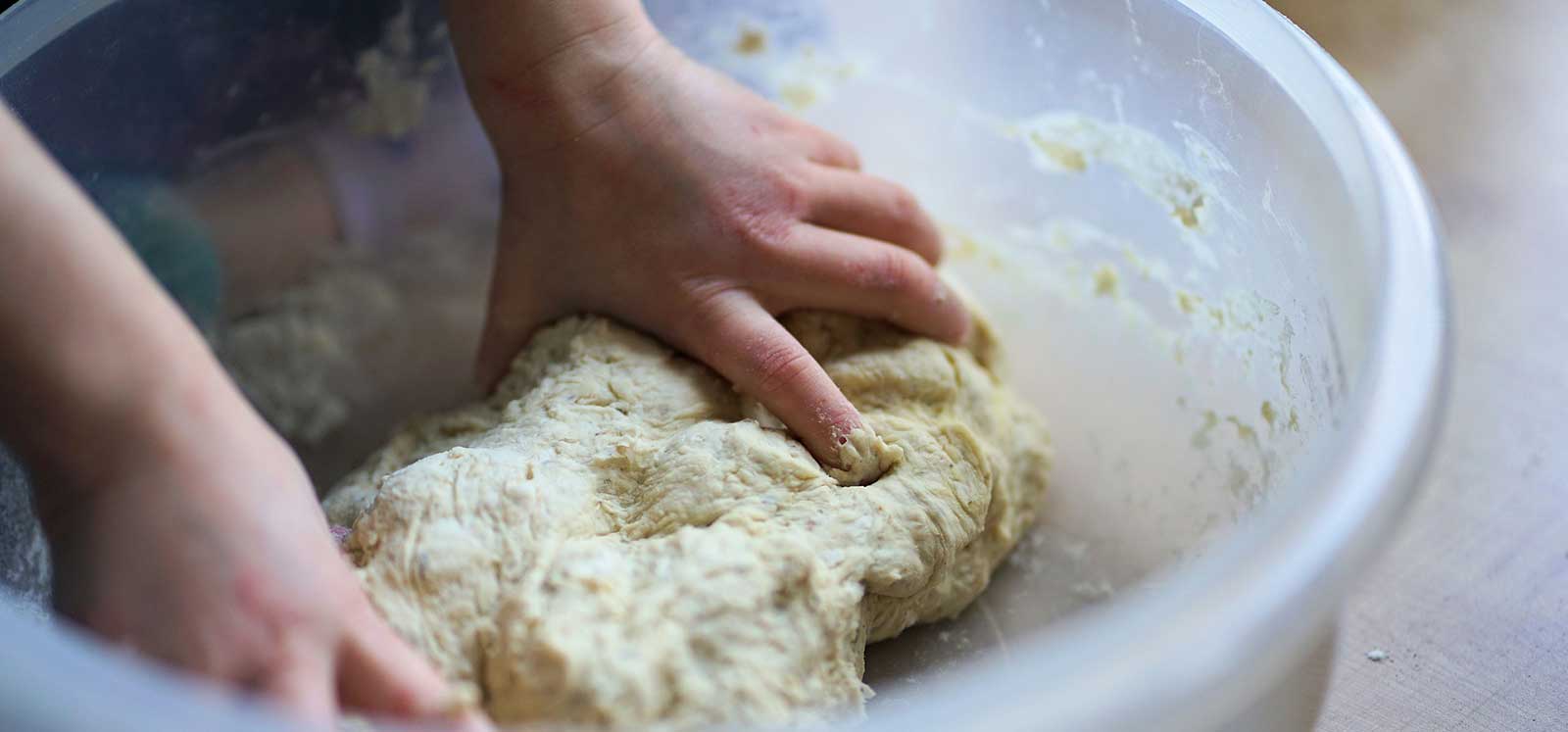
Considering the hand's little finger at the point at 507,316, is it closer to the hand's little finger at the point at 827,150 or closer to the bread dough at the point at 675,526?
the bread dough at the point at 675,526

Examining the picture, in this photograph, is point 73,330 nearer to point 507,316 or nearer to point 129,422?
point 129,422

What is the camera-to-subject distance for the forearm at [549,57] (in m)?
0.92

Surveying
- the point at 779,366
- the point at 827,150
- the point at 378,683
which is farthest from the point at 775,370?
the point at 378,683

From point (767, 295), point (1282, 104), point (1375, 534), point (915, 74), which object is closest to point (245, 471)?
point (767, 295)

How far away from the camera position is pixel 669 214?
918 mm

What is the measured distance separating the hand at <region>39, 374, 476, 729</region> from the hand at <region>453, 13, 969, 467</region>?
0.35 meters

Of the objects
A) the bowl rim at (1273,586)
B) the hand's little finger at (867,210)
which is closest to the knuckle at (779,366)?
the hand's little finger at (867,210)

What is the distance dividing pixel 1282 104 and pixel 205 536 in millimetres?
679

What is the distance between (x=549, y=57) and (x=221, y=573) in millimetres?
491

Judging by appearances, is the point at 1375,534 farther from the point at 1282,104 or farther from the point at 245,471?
the point at 245,471

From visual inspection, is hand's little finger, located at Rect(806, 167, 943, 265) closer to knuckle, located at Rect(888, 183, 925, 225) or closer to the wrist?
knuckle, located at Rect(888, 183, 925, 225)

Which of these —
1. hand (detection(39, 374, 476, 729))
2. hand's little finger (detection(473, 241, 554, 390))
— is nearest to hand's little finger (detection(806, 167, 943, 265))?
hand's little finger (detection(473, 241, 554, 390))

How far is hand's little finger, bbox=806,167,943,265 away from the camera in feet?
3.17

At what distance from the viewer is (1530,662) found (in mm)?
917
